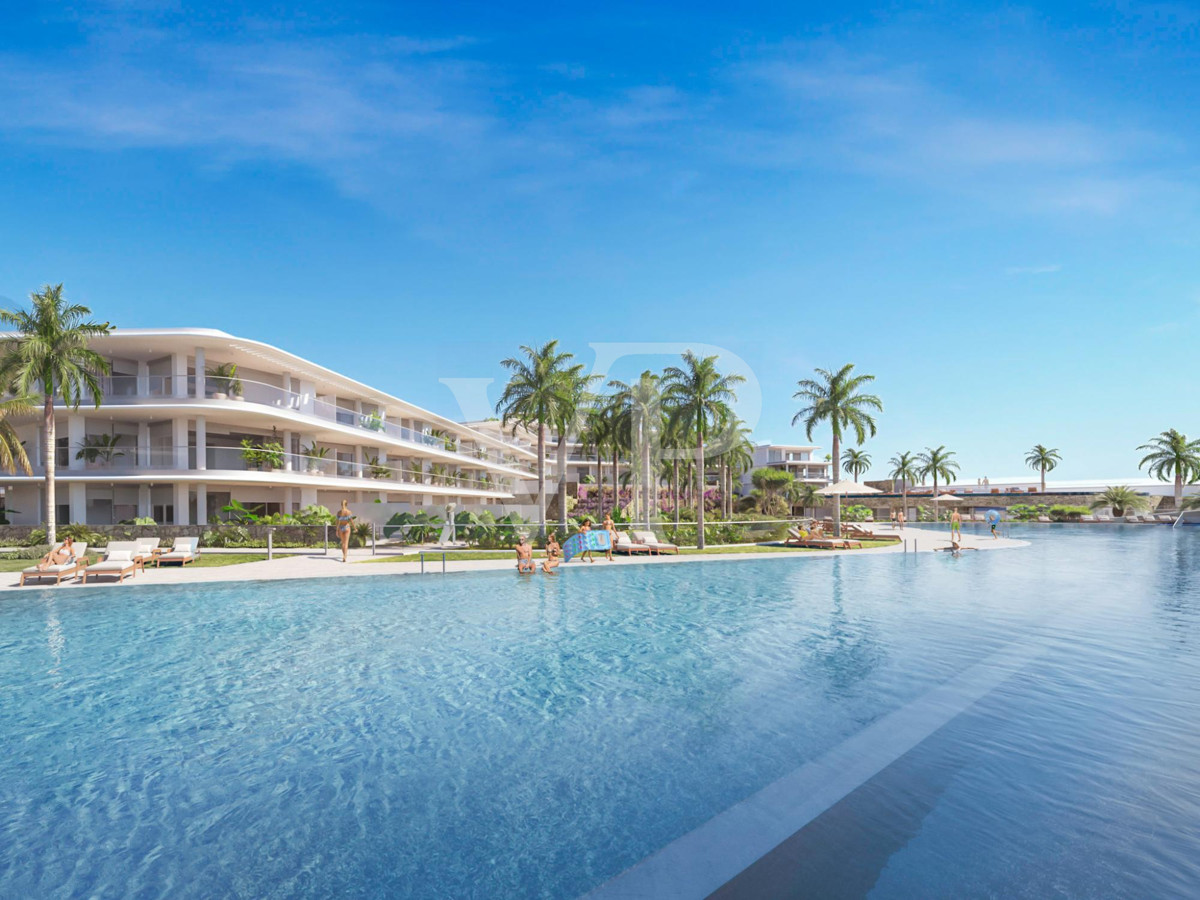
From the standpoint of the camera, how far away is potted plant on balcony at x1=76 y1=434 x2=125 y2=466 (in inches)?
1172

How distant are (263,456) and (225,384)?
12.8 feet

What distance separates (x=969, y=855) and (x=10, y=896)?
6.47 m

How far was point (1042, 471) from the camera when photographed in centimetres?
9931

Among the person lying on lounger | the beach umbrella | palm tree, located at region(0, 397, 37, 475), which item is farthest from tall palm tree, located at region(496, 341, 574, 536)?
palm tree, located at region(0, 397, 37, 475)

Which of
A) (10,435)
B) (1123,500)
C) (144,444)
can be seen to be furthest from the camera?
(1123,500)

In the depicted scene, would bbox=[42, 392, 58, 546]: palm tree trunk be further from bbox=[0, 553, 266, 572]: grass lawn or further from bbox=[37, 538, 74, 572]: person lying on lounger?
bbox=[37, 538, 74, 572]: person lying on lounger

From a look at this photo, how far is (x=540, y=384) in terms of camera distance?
3444 centimetres

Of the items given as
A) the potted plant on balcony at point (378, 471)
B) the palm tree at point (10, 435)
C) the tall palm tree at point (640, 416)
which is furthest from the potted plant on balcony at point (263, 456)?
the tall palm tree at point (640, 416)

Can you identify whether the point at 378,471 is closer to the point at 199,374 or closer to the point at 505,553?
the point at 199,374

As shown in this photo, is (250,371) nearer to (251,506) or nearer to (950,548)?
(251,506)

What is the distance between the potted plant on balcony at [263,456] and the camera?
3053 cm

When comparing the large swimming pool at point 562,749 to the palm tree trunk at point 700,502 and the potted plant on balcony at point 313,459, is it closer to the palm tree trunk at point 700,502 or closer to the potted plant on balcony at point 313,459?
the palm tree trunk at point 700,502

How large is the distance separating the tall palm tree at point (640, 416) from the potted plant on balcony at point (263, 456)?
67.5ft

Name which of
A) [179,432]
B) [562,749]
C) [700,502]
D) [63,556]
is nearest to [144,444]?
[179,432]
